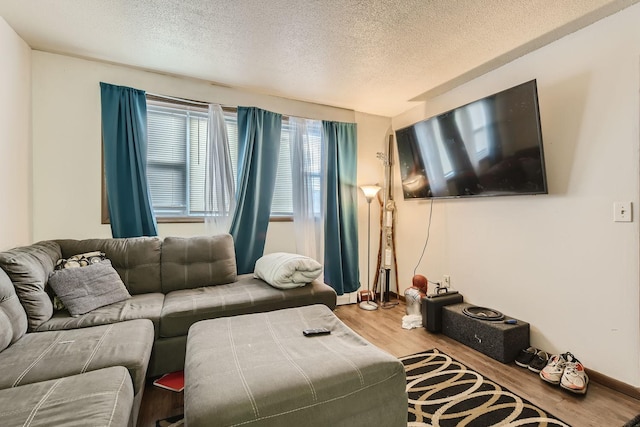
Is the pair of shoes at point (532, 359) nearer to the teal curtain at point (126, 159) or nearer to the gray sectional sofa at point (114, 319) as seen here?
the gray sectional sofa at point (114, 319)

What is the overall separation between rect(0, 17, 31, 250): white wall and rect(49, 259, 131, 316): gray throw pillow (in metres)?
0.51

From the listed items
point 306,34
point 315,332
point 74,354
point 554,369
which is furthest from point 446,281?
point 74,354

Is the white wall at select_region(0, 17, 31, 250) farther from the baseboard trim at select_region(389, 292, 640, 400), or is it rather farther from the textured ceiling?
the baseboard trim at select_region(389, 292, 640, 400)

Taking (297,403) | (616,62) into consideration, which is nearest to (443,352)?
(297,403)

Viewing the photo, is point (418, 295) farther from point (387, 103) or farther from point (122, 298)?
point (122, 298)

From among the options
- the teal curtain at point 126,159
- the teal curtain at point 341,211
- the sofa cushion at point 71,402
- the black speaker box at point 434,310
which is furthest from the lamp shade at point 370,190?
the sofa cushion at point 71,402

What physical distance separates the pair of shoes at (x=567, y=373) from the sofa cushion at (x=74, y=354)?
2.44 metres

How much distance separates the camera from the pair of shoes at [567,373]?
6.01ft

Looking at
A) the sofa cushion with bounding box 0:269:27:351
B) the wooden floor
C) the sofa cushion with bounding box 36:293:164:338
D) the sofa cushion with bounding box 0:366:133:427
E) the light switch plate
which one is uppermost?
the light switch plate

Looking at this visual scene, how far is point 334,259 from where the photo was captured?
3457 mm

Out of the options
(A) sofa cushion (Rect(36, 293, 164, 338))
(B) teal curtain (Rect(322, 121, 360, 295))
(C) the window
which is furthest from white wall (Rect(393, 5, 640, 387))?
(A) sofa cushion (Rect(36, 293, 164, 338))

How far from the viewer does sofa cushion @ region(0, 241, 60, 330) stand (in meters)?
1.66

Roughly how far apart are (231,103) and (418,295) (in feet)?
9.06

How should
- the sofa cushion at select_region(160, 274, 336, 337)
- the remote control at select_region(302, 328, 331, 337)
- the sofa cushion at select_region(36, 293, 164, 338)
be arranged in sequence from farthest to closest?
the sofa cushion at select_region(160, 274, 336, 337) < the sofa cushion at select_region(36, 293, 164, 338) < the remote control at select_region(302, 328, 331, 337)
